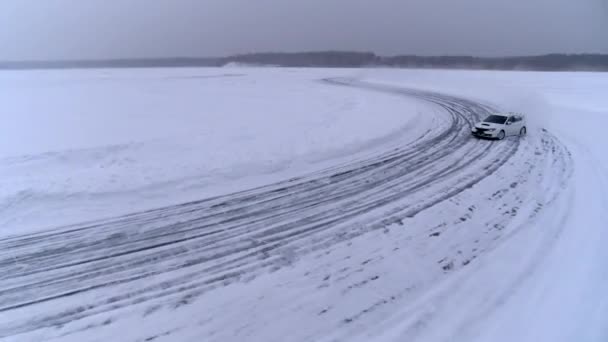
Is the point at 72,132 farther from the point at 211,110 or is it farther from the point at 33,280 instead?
the point at 33,280

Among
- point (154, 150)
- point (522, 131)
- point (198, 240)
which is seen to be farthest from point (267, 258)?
point (522, 131)

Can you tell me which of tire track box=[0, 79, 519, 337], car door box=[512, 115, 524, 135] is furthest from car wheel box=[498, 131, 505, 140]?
tire track box=[0, 79, 519, 337]

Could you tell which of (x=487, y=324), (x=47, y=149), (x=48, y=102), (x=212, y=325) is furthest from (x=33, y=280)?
(x=48, y=102)

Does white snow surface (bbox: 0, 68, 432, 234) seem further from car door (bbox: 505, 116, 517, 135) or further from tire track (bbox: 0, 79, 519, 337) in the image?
car door (bbox: 505, 116, 517, 135)

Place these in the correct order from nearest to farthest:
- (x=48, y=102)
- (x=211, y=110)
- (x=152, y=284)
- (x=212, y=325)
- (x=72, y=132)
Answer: (x=212, y=325), (x=152, y=284), (x=72, y=132), (x=211, y=110), (x=48, y=102)

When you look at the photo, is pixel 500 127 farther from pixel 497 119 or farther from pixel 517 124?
pixel 517 124

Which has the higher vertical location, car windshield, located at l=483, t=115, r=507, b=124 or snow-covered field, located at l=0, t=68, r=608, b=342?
car windshield, located at l=483, t=115, r=507, b=124
